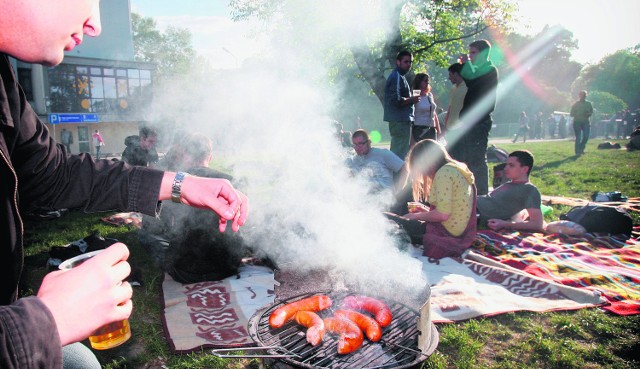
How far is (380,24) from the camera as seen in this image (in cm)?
1270

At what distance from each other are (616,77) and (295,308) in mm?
69173

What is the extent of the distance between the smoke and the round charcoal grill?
1.64ft

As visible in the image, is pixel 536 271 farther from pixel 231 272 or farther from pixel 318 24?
pixel 318 24

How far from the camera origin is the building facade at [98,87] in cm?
2609

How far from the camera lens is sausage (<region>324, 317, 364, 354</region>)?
2.21 m

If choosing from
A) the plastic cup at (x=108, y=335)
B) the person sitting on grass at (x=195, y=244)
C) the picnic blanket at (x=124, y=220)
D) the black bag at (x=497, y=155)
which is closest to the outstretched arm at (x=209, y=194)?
the plastic cup at (x=108, y=335)

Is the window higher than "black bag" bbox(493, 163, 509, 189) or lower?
higher

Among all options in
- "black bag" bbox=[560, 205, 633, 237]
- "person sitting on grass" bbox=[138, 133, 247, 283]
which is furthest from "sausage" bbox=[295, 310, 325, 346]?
"black bag" bbox=[560, 205, 633, 237]

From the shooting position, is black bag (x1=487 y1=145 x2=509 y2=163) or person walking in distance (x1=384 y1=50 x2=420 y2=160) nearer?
person walking in distance (x1=384 y1=50 x2=420 y2=160)

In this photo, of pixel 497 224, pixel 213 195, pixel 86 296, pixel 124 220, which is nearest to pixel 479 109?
pixel 497 224

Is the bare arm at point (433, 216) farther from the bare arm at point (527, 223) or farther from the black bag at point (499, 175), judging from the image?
the black bag at point (499, 175)

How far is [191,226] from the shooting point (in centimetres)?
434

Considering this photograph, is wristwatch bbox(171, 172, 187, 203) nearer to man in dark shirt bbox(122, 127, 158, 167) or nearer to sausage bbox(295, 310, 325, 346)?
sausage bbox(295, 310, 325, 346)

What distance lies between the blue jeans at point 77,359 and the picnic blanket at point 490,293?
286cm
